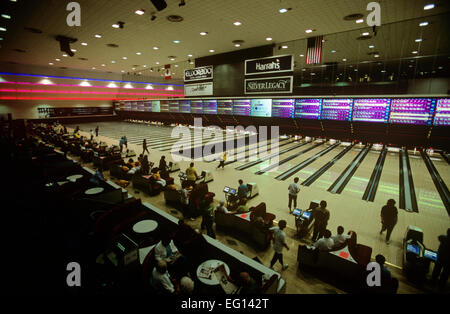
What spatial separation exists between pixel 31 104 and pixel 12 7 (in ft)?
73.1

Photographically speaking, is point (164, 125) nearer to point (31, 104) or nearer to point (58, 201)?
point (31, 104)

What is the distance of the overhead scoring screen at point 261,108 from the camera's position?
13.8 meters

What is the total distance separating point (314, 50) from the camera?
8.72m

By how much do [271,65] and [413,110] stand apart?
762 centimetres

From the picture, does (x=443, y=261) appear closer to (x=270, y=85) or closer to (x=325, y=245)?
(x=325, y=245)

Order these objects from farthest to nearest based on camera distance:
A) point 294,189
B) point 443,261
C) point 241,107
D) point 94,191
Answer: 1. point 241,107
2. point 94,191
3. point 294,189
4. point 443,261

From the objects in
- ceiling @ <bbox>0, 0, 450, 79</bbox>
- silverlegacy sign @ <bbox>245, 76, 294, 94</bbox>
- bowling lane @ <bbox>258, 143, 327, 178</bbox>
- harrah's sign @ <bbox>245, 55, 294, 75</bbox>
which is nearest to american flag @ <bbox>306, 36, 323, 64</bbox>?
ceiling @ <bbox>0, 0, 450, 79</bbox>

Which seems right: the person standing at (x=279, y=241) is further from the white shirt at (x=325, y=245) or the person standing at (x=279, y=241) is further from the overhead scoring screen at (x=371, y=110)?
the overhead scoring screen at (x=371, y=110)

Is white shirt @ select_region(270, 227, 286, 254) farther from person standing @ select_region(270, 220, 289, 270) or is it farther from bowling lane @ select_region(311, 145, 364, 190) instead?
bowling lane @ select_region(311, 145, 364, 190)

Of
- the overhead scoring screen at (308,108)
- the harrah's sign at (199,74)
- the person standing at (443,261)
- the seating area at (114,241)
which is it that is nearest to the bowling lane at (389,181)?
the person standing at (443,261)

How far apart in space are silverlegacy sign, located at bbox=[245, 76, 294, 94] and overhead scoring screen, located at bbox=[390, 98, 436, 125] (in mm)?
6591

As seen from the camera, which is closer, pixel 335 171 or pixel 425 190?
pixel 425 190

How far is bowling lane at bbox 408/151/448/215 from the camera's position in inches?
253

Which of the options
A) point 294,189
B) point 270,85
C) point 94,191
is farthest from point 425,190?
point 94,191
